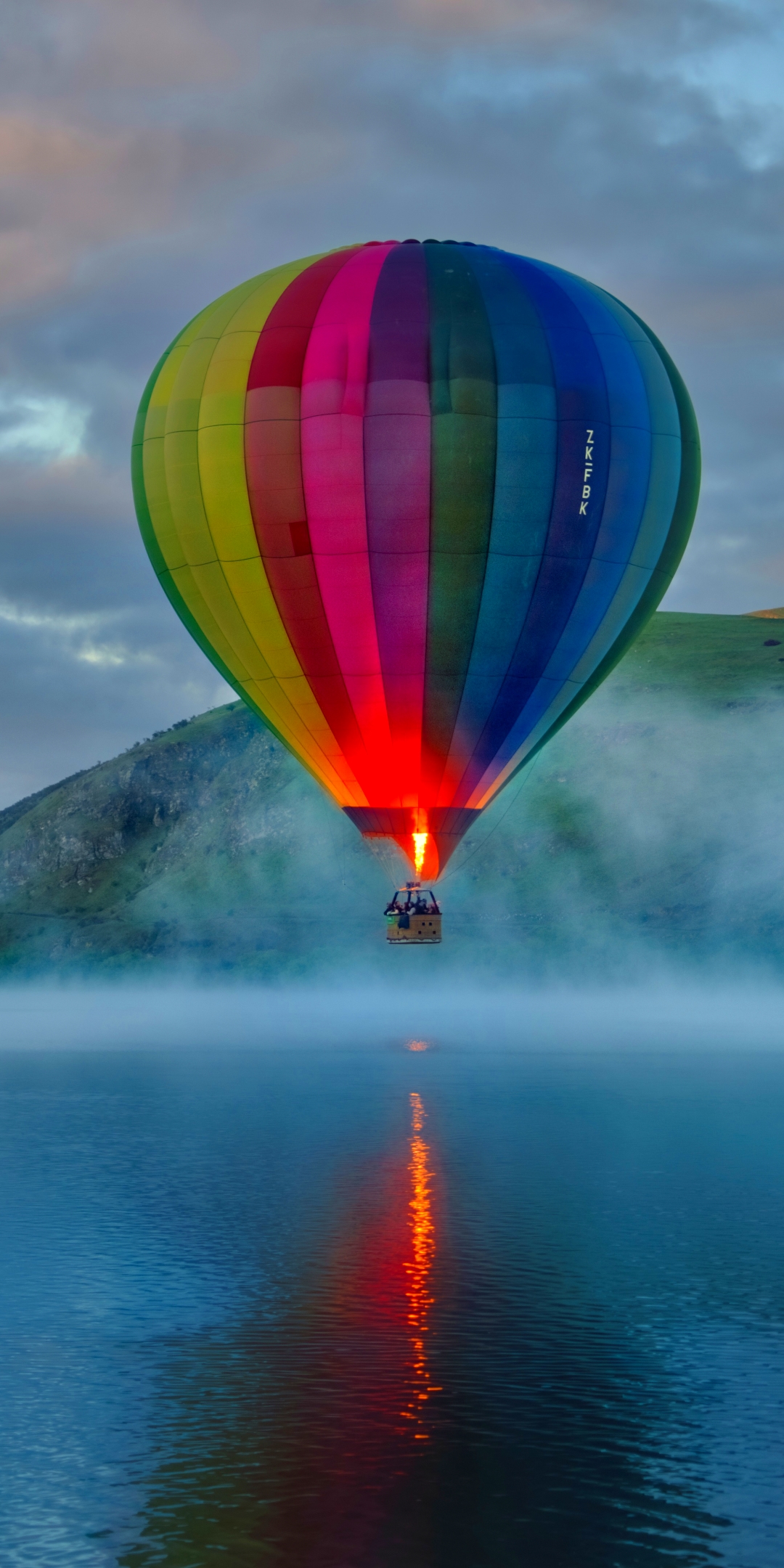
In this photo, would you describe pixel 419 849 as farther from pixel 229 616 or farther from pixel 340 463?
pixel 340 463

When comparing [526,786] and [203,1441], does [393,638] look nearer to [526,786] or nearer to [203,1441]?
[203,1441]

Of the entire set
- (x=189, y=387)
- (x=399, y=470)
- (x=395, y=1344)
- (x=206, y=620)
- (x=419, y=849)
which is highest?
(x=189, y=387)

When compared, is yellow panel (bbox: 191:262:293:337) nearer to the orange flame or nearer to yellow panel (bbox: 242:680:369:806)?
yellow panel (bbox: 242:680:369:806)

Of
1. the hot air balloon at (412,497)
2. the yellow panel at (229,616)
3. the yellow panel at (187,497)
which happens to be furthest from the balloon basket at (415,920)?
the yellow panel at (187,497)

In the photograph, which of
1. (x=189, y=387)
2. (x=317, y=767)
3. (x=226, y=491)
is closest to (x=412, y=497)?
(x=226, y=491)

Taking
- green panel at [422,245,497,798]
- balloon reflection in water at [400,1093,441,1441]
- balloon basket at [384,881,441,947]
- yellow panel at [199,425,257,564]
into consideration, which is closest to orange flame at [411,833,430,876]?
balloon basket at [384,881,441,947]

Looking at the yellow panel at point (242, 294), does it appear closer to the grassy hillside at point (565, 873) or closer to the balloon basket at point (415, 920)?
the balloon basket at point (415, 920)

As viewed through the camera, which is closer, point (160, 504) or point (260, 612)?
point (260, 612)
